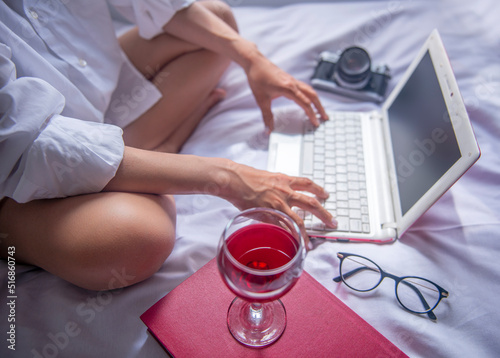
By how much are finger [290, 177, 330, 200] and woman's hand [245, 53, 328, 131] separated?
0.24m

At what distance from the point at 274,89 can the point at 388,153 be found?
334mm

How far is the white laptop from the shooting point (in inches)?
27.3

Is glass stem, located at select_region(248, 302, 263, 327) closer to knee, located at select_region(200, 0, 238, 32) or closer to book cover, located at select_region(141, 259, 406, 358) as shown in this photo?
book cover, located at select_region(141, 259, 406, 358)

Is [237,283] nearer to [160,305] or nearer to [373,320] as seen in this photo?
[160,305]

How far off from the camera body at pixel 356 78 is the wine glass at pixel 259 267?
0.66 m

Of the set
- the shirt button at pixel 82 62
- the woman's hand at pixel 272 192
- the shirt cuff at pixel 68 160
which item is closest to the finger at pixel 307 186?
the woman's hand at pixel 272 192

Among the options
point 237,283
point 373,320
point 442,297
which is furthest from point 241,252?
point 442,297

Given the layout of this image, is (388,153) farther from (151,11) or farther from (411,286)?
(151,11)

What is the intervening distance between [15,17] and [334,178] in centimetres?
75

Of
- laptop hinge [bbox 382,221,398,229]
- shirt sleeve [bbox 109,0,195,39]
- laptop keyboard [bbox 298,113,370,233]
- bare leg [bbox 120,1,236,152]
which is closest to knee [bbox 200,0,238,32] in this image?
bare leg [bbox 120,1,236,152]

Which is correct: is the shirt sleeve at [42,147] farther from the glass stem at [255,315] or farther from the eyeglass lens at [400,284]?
the eyeglass lens at [400,284]

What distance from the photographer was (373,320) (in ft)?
2.21

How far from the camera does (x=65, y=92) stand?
749 millimetres

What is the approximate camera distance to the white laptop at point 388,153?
0.69 m
